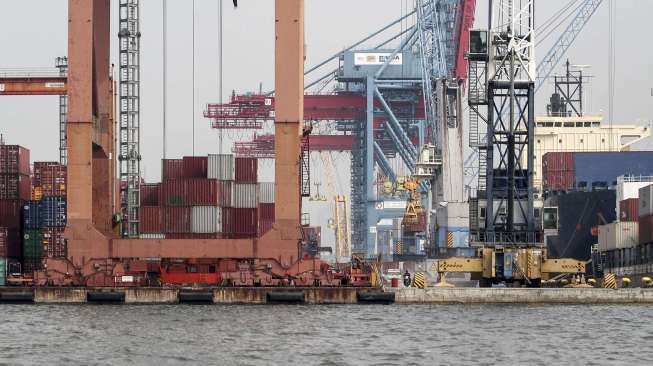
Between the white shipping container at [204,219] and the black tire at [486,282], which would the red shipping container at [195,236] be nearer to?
the white shipping container at [204,219]

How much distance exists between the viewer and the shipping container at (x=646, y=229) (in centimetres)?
8656

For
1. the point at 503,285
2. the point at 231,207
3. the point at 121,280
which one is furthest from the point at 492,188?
the point at 121,280

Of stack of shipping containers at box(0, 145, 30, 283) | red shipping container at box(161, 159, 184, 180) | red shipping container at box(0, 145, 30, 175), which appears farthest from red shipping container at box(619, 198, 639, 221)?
red shipping container at box(0, 145, 30, 175)

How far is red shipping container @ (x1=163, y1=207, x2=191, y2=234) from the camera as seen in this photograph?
7119 cm

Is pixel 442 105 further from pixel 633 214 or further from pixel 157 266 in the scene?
pixel 157 266

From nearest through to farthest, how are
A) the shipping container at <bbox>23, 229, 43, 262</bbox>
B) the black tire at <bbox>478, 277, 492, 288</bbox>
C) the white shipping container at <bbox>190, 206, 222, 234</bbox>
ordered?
the white shipping container at <bbox>190, 206, 222, 234</bbox>
the black tire at <bbox>478, 277, 492, 288</bbox>
the shipping container at <bbox>23, 229, 43, 262</bbox>

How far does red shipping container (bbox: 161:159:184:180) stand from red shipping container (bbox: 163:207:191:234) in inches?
72.4

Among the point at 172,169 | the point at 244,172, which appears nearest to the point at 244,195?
the point at 244,172

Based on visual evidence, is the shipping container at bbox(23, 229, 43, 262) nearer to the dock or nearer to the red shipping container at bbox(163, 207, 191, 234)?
the dock

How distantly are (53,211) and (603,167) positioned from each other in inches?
2000

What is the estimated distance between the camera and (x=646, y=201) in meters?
87.7

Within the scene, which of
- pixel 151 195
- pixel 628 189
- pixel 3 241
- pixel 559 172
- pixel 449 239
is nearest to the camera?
pixel 151 195

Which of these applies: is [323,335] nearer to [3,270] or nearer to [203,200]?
[203,200]

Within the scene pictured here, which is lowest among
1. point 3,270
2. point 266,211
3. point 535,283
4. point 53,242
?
point 535,283
